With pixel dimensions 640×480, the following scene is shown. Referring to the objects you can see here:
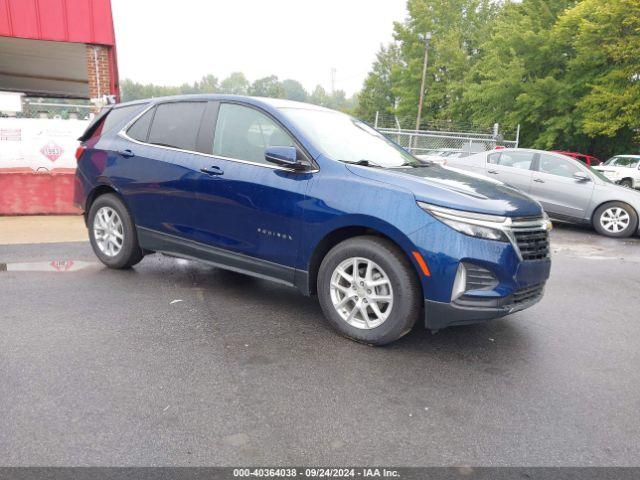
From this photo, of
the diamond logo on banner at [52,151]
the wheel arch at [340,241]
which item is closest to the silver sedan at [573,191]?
the wheel arch at [340,241]

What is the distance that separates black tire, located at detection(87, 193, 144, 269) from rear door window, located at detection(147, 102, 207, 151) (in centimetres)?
79

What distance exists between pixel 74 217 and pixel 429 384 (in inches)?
292

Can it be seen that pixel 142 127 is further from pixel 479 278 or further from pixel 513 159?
pixel 513 159

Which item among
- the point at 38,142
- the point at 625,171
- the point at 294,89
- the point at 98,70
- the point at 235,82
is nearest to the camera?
the point at 38,142

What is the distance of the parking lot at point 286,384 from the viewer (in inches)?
95.4

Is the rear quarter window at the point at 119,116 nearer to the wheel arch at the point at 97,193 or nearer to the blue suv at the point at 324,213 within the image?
the blue suv at the point at 324,213

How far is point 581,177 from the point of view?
31.0 feet

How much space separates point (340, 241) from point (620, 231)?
7569 millimetres

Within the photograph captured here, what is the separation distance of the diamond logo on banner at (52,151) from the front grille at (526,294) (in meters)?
8.99

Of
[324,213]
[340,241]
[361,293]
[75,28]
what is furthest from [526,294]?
[75,28]

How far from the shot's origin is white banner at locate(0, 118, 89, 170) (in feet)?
30.3

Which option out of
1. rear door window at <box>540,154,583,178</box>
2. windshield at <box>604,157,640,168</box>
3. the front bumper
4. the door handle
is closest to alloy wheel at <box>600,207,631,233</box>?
rear door window at <box>540,154,583,178</box>

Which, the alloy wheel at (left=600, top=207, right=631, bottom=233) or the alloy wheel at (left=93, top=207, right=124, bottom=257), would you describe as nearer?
the alloy wheel at (left=93, top=207, right=124, bottom=257)

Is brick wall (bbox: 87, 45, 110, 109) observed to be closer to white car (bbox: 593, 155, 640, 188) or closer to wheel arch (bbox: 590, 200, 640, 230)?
wheel arch (bbox: 590, 200, 640, 230)
